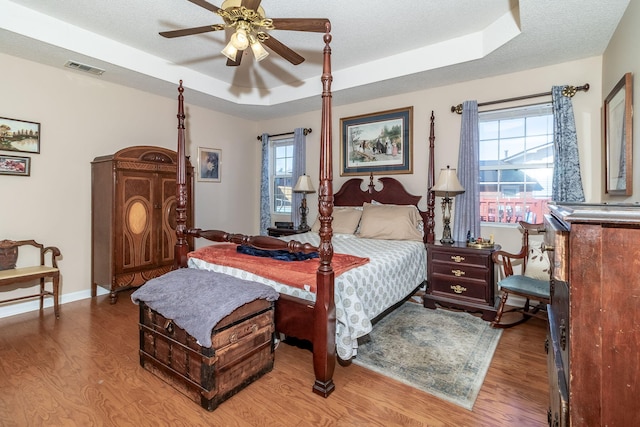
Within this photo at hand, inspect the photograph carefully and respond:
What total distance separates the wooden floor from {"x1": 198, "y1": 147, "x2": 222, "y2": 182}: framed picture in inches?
113

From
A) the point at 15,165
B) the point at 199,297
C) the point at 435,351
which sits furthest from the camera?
the point at 15,165

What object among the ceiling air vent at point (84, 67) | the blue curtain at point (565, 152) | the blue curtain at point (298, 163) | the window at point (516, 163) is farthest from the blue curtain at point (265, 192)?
the blue curtain at point (565, 152)

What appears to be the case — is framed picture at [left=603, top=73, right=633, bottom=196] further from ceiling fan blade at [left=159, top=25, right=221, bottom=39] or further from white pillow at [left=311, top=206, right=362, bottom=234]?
ceiling fan blade at [left=159, top=25, right=221, bottom=39]

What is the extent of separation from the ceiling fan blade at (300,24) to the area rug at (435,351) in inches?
93.3

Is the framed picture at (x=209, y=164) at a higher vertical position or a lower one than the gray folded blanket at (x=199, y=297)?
higher

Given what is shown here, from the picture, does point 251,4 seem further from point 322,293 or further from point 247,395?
point 247,395

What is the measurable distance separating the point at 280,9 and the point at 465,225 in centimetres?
290

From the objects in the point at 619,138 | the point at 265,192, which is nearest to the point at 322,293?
the point at 619,138

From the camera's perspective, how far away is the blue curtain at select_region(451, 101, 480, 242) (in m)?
3.58

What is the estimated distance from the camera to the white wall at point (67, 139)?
10.7 ft

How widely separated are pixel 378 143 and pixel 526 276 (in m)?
2.38

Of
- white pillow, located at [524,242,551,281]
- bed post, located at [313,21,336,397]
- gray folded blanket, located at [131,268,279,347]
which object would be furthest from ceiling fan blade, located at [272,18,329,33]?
white pillow, located at [524,242,551,281]

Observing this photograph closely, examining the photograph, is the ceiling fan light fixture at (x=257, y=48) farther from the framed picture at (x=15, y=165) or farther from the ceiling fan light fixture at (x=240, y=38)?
the framed picture at (x=15, y=165)

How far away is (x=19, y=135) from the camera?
3242 mm
